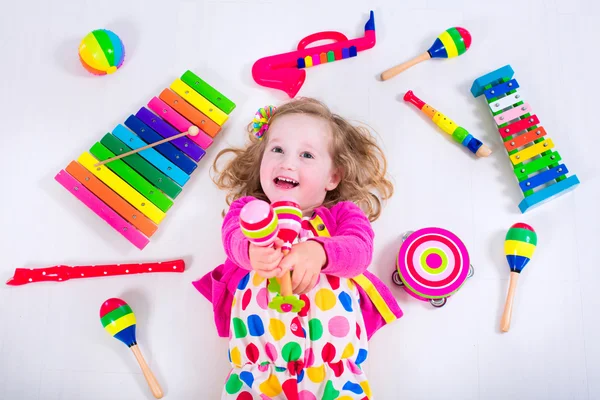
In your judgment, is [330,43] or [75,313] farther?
[330,43]

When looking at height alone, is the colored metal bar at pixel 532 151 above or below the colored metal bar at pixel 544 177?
above

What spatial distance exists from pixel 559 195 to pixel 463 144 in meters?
0.34

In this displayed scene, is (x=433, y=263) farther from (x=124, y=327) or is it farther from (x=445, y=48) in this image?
(x=124, y=327)

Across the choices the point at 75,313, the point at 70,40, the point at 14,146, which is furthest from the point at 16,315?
the point at 70,40

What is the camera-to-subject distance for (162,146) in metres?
1.76

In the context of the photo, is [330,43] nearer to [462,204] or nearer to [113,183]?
[462,204]

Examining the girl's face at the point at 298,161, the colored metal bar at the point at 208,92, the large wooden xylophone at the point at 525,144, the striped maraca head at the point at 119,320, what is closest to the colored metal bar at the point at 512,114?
the large wooden xylophone at the point at 525,144

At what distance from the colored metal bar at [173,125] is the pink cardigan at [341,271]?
1.18ft

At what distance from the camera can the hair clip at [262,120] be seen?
162cm

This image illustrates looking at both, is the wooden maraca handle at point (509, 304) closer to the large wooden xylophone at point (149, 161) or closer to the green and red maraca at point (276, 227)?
the green and red maraca at point (276, 227)

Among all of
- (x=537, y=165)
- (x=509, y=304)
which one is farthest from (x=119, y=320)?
(x=537, y=165)

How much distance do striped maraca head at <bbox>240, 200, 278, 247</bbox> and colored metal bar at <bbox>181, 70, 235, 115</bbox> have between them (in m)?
0.88

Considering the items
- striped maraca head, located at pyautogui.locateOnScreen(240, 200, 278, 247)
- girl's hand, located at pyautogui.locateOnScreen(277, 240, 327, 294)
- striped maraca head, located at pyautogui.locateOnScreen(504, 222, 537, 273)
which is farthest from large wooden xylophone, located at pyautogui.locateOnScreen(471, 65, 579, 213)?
striped maraca head, located at pyautogui.locateOnScreen(240, 200, 278, 247)

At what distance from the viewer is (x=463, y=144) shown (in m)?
1.80
